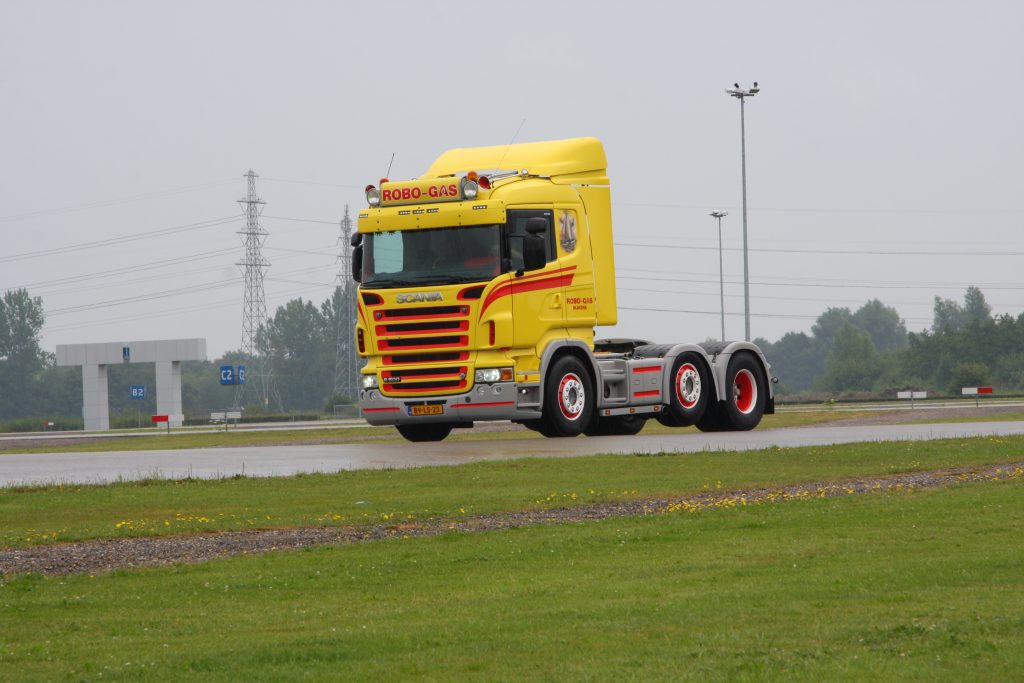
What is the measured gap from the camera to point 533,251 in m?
27.1

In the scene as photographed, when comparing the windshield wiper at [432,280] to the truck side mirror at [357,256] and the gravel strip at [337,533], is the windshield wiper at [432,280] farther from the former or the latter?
the gravel strip at [337,533]

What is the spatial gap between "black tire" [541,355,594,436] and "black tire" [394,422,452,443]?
2.68m

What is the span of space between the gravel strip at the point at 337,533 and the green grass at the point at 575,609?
66cm

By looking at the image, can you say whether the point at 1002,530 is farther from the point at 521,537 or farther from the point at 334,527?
the point at 334,527

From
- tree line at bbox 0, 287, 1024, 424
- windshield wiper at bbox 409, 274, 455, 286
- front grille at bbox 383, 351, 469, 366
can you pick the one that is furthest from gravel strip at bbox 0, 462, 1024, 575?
tree line at bbox 0, 287, 1024, 424

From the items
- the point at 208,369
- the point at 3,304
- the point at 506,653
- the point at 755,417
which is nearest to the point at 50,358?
the point at 3,304

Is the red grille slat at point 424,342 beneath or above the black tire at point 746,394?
above

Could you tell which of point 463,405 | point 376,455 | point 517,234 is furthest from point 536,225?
point 376,455

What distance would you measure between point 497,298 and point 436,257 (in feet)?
4.64

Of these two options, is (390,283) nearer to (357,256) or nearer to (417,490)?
(357,256)

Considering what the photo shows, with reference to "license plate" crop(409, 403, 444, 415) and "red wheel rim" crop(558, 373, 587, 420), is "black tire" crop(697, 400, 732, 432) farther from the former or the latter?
"license plate" crop(409, 403, 444, 415)

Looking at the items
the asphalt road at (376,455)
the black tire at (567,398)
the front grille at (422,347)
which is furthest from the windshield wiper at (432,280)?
the asphalt road at (376,455)

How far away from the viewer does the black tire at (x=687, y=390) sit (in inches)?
1190

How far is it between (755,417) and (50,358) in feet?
449
